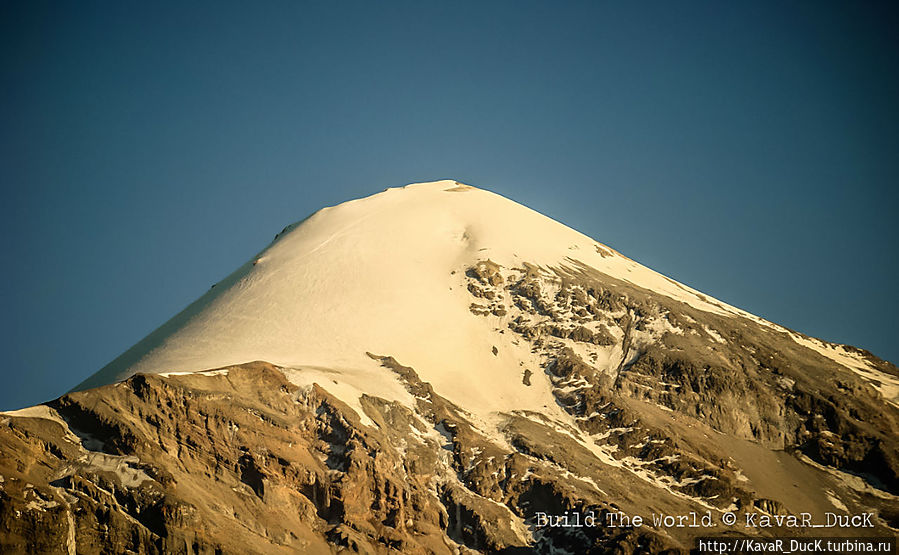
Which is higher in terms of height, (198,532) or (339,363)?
(339,363)

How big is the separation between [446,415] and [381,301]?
24.6 metres

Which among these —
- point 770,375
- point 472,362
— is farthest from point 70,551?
point 770,375

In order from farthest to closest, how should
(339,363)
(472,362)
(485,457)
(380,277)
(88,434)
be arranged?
(380,277)
(472,362)
(339,363)
(485,457)
(88,434)

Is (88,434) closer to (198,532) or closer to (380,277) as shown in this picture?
(198,532)

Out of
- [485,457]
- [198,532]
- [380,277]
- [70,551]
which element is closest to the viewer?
[70,551]

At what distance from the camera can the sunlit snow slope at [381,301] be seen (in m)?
95.1

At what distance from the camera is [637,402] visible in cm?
9862

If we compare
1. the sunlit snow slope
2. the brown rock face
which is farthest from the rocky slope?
the sunlit snow slope

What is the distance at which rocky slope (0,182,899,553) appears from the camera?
66.6m

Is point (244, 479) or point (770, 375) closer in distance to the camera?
point (244, 479)

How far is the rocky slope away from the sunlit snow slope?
1.17 feet

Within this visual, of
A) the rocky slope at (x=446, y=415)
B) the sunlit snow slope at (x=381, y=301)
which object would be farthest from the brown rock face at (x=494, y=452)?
the sunlit snow slope at (x=381, y=301)

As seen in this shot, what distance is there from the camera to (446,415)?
290 feet

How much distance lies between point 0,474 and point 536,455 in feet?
147
